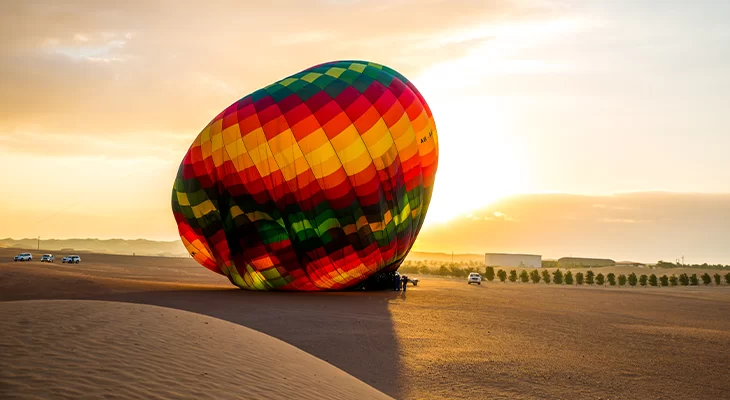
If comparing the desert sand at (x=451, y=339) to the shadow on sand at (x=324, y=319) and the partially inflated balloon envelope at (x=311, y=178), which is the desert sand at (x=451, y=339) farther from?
the partially inflated balloon envelope at (x=311, y=178)

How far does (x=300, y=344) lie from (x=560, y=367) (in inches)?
235

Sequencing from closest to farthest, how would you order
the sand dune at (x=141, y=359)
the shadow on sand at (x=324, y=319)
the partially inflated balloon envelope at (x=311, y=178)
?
1. the sand dune at (x=141, y=359)
2. the shadow on sand at (x=324, y=319)
3. the partially inflated balloon envelope at (x=311, y=178)

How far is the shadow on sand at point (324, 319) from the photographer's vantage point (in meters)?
12.3

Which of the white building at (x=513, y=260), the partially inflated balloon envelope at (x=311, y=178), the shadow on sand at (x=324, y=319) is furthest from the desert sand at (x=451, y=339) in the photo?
the white building at (x=513, y=260)

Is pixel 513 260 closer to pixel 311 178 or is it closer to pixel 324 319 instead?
pixel 311 178

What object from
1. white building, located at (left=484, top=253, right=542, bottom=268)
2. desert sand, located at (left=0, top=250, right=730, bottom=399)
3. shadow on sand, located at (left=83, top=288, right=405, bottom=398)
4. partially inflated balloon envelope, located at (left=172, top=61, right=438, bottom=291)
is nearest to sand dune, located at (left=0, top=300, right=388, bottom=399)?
desert sand, located at (left=0, top=250, right=730, bottom=399)

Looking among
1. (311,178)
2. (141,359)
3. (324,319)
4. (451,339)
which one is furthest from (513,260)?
(141,359)

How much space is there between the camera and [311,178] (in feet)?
78.8

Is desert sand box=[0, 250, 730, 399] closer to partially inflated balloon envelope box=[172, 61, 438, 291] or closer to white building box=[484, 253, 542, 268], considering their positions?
partially inflated balloon envelope box=[172, 61, 438, 291]

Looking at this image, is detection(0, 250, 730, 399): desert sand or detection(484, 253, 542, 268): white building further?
detection(484, 253, 542, 268): white building

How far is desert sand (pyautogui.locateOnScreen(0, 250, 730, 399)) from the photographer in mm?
10040

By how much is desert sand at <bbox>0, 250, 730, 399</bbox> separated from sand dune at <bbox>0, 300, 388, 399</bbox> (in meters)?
0.06

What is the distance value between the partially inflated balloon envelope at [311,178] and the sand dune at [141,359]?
44.4 ft

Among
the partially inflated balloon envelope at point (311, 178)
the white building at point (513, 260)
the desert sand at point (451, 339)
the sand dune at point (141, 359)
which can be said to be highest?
the partially inflated balloon envelope at point (311, 178)
